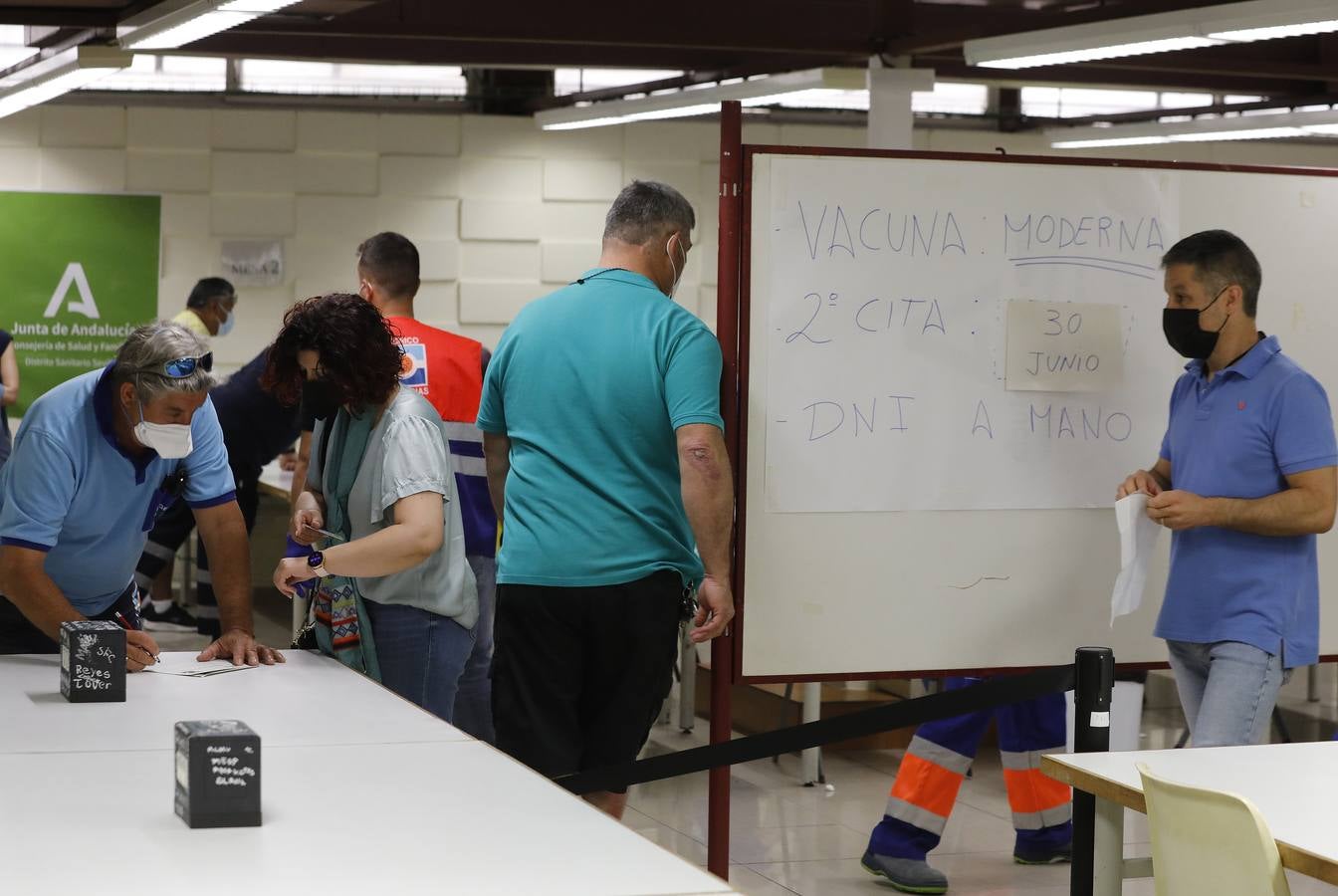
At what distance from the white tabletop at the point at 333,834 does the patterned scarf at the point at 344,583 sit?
878 mm

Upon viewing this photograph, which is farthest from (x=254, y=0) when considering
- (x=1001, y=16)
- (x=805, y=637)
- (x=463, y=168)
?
(x=463, y=168)

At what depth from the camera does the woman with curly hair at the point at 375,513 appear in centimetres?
326

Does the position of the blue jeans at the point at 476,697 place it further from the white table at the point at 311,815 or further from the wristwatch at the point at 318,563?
the white table at the point at 311,815

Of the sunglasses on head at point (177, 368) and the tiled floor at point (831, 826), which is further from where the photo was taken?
the tiled floor at point (831, 826)

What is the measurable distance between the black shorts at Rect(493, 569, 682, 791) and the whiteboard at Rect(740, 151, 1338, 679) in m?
0.32

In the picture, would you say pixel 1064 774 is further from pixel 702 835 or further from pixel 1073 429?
pixel 702 835

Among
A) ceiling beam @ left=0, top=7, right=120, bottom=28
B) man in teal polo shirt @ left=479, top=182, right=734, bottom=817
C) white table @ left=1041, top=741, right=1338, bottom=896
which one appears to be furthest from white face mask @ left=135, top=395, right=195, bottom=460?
ceiling beam @ left=0, top=7, right=120, bottom=28

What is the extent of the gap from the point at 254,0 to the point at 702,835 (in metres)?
2.80

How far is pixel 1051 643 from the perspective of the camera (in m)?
4.02

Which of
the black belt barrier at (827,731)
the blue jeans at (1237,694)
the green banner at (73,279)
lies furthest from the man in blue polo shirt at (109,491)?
the green banner at (73,279)

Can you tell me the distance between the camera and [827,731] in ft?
11.2

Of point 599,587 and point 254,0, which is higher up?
point 254,0

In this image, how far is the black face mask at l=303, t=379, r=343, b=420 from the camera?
3.34 metres

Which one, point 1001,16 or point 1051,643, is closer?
point 1051,643
